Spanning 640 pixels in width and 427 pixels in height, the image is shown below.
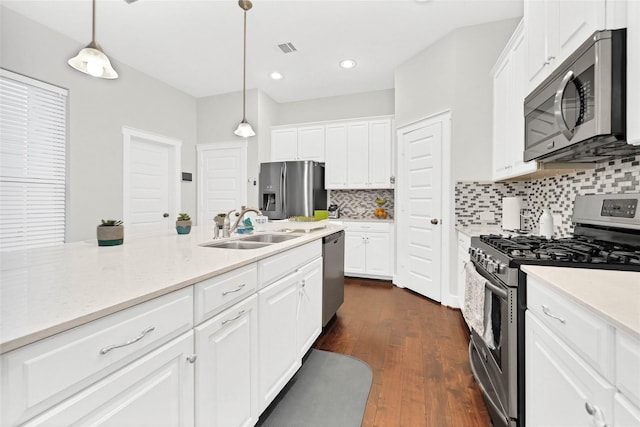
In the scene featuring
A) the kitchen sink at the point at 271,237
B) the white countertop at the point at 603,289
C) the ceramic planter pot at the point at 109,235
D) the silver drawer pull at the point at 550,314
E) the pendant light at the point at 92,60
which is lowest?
the silver drawer pull at the point at 550,314

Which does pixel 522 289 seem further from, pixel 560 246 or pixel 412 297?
pixel 412 297

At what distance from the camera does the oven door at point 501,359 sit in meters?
1.29

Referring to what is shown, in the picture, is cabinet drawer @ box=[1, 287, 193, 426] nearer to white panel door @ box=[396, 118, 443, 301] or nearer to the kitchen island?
the kitchen island

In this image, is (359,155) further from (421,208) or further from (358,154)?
(421,208)

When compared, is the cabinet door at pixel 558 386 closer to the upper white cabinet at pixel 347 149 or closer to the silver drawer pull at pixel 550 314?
the silver drawer pull at pixel 550 314

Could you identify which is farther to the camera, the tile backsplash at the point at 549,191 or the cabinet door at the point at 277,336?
the tile backsplash at the point at 549,191

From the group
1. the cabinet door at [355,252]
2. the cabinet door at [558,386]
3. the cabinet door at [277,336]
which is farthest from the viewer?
the cabinet door at [355,252]

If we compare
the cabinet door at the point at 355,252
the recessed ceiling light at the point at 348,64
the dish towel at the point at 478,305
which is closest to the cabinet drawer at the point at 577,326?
the dish towel at the point at 478,305

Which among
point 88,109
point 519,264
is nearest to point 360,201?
point 519,264

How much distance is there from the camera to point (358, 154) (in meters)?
4.55

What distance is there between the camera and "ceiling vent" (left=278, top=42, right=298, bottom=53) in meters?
3.50

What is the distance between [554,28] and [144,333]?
2395 mm

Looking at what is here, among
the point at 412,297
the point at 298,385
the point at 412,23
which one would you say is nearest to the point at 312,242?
the point at 298,385

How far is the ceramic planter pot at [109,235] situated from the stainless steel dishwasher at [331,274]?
1411mm
